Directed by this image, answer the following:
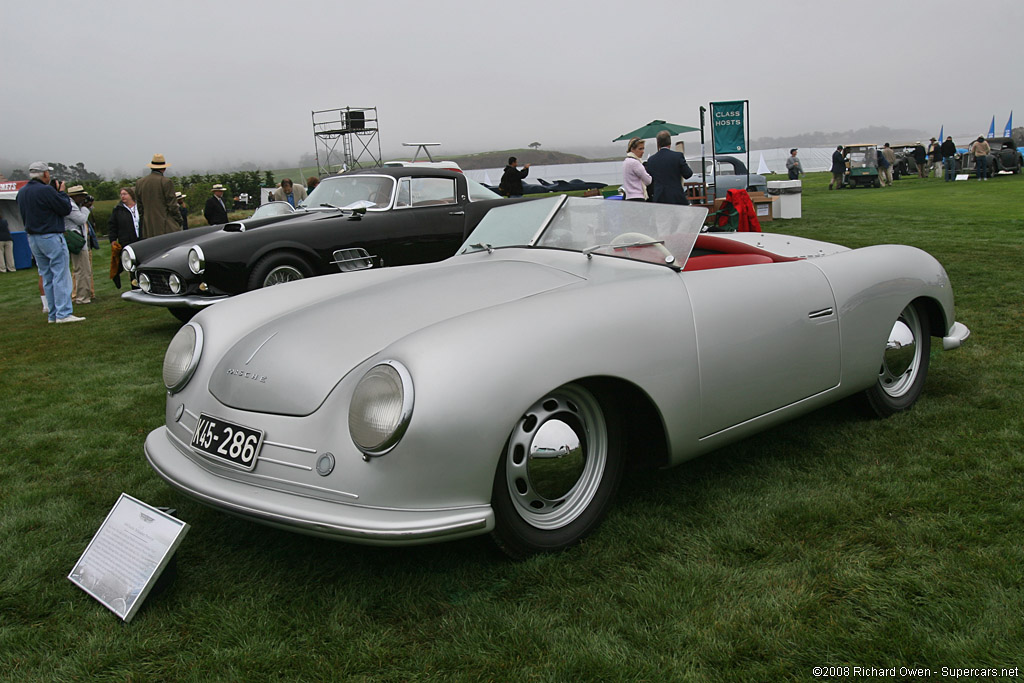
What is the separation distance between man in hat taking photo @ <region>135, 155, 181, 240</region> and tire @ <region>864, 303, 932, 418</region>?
27.6 feet

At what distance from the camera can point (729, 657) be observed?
2094 mm

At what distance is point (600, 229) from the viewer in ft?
11.4

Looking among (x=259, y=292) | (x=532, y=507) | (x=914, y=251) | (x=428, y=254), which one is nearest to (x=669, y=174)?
(x=428, y=254)

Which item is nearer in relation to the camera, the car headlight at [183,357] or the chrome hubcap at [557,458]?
the chrome hubcap at [557,458]

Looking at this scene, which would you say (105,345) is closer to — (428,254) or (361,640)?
(428,254)

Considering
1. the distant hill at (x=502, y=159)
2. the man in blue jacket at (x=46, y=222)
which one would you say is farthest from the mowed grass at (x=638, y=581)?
the distant hill at (x=502, y=159)

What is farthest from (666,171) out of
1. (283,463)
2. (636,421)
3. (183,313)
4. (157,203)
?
(283,463)

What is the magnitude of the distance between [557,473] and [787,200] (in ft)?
47.8

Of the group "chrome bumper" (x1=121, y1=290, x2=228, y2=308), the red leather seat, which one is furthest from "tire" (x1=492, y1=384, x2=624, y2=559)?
"chrome bumper" (x1=121, y1=290, x2=228, y2=308)

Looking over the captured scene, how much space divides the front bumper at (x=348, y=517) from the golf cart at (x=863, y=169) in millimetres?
28413

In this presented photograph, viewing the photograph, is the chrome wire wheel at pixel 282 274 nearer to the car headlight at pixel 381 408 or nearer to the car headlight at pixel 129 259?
the car headlight at pixel 129 259

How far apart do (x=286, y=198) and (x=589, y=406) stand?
14944 millimetres

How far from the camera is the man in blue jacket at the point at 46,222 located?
8172 mm

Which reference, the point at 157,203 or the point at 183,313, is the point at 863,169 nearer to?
the point at 157,203
